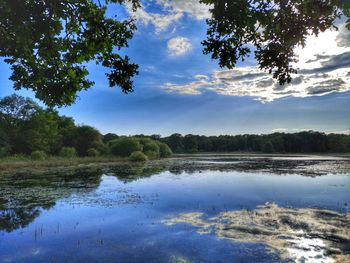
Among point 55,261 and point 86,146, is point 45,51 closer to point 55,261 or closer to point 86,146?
point 55,261

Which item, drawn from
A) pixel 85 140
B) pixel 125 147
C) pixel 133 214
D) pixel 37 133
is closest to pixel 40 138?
pixel 37 133

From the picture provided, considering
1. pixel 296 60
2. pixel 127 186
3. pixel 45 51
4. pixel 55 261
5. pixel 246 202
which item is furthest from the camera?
pixel 127 186

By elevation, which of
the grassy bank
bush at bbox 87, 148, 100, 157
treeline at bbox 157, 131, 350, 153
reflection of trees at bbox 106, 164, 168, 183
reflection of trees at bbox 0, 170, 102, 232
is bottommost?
reflection of trees at bbox 0, 170, 102, 232

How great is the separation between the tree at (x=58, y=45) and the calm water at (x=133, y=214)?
5350mm

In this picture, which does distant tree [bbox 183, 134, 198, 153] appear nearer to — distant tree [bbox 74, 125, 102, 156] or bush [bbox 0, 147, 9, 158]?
distant tree [bbox 74, 125, 102, 156]

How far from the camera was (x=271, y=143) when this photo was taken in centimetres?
11438

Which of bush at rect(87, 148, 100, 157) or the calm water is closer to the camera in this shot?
the calm water

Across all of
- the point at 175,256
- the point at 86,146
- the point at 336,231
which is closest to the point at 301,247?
the point at 336,231

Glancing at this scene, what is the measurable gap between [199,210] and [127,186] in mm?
11144

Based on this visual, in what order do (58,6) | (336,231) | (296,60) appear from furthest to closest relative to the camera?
(336,231), (58,6), (296,60)

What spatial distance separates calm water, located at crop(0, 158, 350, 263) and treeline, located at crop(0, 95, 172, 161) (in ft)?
111

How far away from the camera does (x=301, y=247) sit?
1080 cm

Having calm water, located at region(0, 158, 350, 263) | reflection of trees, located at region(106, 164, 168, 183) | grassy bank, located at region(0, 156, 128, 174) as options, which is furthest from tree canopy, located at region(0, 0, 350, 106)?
grassy bank, located at region(0, 156, 128, 174)

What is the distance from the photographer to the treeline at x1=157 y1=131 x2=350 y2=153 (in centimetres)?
10938
